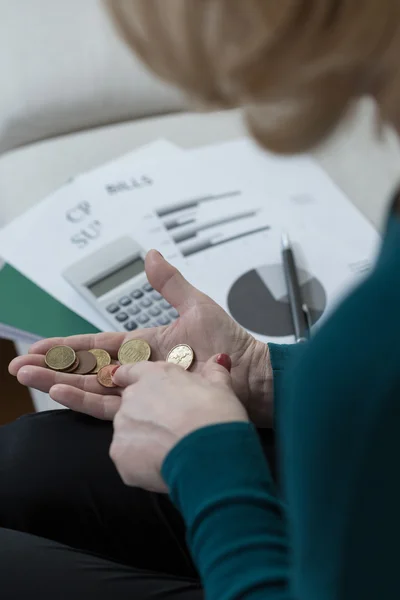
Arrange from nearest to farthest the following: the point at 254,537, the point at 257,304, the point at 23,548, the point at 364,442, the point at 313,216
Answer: the point at 364,442
the point at 254,537
the point at 23,548
the point at 257,304
the point at 313,216

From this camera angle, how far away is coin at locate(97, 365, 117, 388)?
2.17 feet

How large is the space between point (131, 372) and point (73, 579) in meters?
0.18

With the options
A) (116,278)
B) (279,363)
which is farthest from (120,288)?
(279,363)

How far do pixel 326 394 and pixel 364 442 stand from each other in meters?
0.03

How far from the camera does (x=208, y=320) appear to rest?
68cm

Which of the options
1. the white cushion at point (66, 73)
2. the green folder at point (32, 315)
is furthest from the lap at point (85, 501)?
the white cushion at point (66, 73)

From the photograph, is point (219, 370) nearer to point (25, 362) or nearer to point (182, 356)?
point (182, 356)

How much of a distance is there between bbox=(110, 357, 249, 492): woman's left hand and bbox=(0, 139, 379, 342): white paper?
0.20m

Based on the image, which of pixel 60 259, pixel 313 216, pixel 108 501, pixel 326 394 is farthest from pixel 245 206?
pixel 326 394

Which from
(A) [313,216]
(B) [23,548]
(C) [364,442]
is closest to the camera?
(C) [364,442]

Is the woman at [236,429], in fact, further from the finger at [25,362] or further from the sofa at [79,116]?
the sofa at [79,116]

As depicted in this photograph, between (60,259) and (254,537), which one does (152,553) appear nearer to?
(254,537)

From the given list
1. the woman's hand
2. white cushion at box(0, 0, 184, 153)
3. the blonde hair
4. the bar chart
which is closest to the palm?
the woman's hand

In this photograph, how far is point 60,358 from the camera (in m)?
0.68
